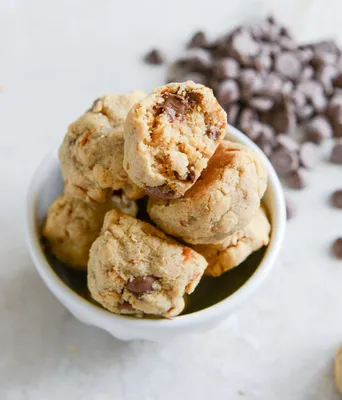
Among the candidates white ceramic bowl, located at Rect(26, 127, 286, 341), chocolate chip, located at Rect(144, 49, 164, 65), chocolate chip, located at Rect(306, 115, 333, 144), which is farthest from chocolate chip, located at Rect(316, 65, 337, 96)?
white ceramic bowl, located at Rect(26, 127, 286, 341)

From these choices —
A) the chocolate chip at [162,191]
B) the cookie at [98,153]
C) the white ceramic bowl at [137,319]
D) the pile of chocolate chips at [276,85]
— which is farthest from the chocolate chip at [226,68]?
the chocolate chip at [162,191]

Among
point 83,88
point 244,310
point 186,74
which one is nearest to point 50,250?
point 244,310

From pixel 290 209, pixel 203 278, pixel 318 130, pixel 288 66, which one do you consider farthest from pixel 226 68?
pixel 203 278

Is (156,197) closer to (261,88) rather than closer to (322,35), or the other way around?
(261,88)

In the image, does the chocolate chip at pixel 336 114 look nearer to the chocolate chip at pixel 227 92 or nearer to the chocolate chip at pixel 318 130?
the chocolate chip at pixel 318 130

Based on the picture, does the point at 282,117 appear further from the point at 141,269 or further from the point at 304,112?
the point at 141,269

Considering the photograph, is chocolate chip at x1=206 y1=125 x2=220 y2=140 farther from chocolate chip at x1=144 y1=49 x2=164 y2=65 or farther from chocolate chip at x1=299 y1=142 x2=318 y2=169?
chocolate chip at x1=144 y1=49 x2=164 y2=65
